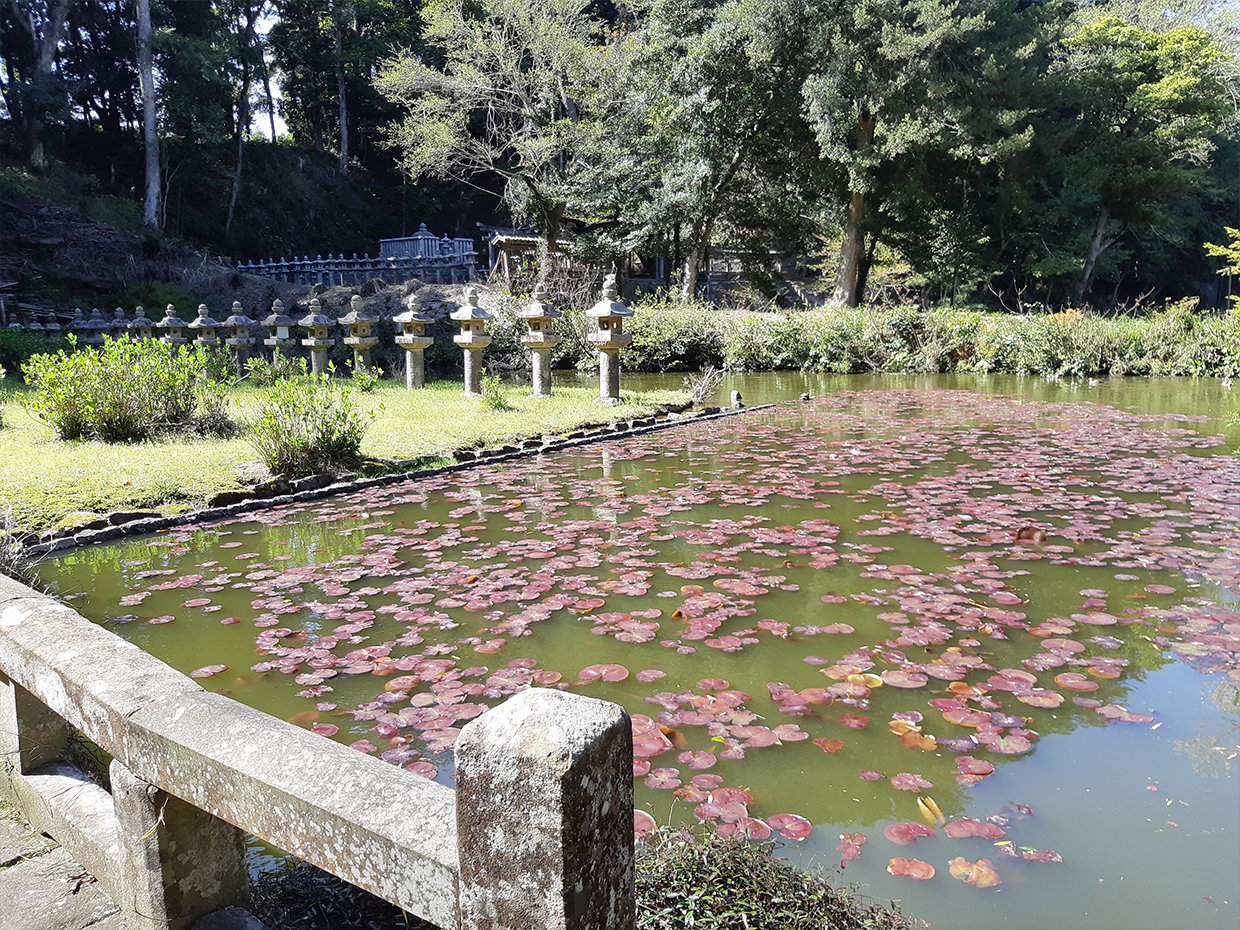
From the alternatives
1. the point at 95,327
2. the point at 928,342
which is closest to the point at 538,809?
the point at 928,342

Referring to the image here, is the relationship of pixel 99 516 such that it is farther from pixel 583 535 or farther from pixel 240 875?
pixel 240 875

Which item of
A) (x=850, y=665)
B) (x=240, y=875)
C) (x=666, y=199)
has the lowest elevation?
(x=850, y=665)

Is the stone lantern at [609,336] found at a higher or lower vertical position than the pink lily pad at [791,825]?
higher

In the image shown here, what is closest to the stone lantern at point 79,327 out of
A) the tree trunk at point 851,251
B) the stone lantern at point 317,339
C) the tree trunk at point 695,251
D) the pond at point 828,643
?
the stone lantern at point 317,339

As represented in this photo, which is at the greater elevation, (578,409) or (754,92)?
(754,92)

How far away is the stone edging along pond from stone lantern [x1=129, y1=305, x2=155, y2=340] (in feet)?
36.6

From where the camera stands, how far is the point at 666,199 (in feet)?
73.8

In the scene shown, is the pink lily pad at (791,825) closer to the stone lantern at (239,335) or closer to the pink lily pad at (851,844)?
the pink lily pad at (851,844)

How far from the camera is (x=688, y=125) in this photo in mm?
22375

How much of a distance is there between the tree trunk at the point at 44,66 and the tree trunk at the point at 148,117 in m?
1.98

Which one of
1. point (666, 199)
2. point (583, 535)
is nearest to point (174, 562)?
point (583, 535)

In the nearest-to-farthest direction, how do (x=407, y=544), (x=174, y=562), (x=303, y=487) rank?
(x=174, y=562)
(x=407, y=544)
(x=303, y=487)

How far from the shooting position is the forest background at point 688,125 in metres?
21.5

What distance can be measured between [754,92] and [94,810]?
78.5ft
